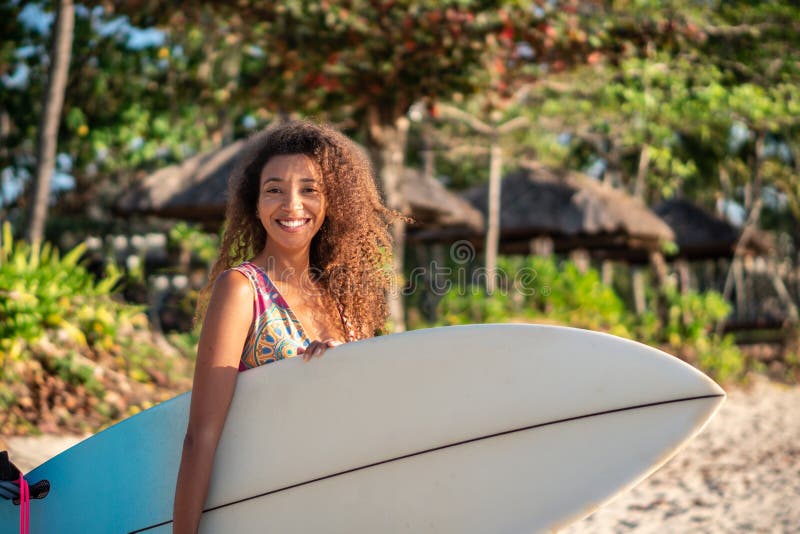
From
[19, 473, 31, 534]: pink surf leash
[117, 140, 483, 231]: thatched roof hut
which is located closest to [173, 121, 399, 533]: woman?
[19, 473, 31, 534]: pink surf leash

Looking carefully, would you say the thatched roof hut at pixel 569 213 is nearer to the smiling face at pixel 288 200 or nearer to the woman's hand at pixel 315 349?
the smiling face at pixel 288 200

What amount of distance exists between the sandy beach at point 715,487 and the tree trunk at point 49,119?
92.8 inches

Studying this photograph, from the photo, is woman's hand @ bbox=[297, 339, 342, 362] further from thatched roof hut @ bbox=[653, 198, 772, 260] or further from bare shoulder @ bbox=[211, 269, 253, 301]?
thatched roof hut @ bbox=[653, 198, 772, 260]

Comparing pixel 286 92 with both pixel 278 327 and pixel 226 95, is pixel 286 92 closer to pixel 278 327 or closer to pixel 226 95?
pixel 226 95

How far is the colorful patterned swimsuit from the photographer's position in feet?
5.82

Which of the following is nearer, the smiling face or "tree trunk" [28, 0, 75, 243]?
the smiling face

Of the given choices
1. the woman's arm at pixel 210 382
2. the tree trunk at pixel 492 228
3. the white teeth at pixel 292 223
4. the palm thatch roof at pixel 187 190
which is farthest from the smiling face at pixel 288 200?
the tree trunk at pixel 492 228

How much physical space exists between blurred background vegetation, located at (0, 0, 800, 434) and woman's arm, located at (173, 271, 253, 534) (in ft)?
11.2

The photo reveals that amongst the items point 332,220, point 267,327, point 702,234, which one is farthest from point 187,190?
point 702,234

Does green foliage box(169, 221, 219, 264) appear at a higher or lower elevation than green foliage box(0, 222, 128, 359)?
higher

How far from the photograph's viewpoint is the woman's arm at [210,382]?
66.6 inches

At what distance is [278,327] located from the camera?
1847 millimetres

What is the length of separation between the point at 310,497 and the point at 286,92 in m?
6.01

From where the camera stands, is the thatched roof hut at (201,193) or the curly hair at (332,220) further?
the thatched roof hut at (201,193)
